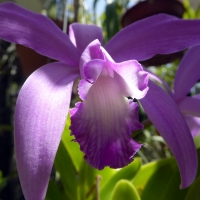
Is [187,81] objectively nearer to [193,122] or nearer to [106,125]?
[193,122]

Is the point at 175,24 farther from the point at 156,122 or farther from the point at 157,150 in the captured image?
the point at 157,150

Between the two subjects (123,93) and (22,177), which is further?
(123,93)

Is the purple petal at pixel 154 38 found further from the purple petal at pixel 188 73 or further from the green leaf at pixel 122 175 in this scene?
the green leaf at pixel 122 175

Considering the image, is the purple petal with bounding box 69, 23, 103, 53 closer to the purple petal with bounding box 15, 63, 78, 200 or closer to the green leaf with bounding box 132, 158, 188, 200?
the purple petal with bounding box 15, 63, 78, 200

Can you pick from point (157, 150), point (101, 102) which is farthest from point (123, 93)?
point (157, 150)

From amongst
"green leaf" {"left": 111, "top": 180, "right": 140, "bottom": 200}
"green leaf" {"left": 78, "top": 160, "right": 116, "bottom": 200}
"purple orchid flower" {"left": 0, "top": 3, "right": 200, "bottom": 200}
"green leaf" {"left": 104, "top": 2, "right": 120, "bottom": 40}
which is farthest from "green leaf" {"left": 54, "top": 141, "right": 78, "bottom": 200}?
"green leaf" {"left": 104, "top": 2, "right": 120, "bottom": 40}

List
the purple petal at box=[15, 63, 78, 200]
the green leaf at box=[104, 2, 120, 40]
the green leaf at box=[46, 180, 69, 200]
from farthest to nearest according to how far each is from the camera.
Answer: the green leaf at box=[104, 2, 120, 40] < the green leaf at box=[46, 180, 69, 200] < the purple petal at box=[15, 63, 78, 200]

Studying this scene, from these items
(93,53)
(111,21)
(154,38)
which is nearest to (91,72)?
(93,53)
